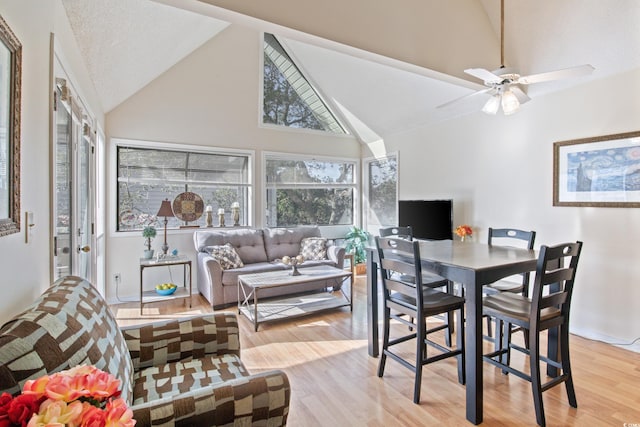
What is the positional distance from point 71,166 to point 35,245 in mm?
1012

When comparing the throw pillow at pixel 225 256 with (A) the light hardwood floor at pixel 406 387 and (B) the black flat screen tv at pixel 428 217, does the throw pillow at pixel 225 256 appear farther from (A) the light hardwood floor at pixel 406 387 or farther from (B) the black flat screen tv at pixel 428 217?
(B) the black flat screen tv at pixel 428 217

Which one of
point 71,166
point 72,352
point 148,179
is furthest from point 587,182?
point 148,179

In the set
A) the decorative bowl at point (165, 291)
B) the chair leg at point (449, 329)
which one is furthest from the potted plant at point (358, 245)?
the decorative bowl at point (165, 291)

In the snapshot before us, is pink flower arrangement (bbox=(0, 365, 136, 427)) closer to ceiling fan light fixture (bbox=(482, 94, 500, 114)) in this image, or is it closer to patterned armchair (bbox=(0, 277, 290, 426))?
patterned armchair (bbox=(0, 277, 290, 426))

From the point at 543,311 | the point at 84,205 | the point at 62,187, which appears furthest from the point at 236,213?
the point at 543,311

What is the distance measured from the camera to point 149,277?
4605 millimetres

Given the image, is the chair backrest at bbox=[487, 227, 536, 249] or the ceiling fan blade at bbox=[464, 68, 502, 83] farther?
the chair backrest at bbox=[487, 227, 536, 249]

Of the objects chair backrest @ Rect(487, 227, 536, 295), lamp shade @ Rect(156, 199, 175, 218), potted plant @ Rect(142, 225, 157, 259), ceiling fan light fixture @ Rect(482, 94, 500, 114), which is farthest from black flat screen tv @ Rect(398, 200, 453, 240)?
potted plant @ Rect(142, 225, 157, 259)

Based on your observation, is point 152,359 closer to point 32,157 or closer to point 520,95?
point 32,157

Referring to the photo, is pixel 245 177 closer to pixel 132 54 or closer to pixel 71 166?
pixel 132 54

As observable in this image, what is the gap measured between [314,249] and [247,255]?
99 cm

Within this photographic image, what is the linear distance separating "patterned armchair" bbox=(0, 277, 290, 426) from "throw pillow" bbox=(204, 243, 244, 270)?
2425mm

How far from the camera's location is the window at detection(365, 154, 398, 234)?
5727mm

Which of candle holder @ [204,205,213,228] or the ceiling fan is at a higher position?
the ceiling fan
